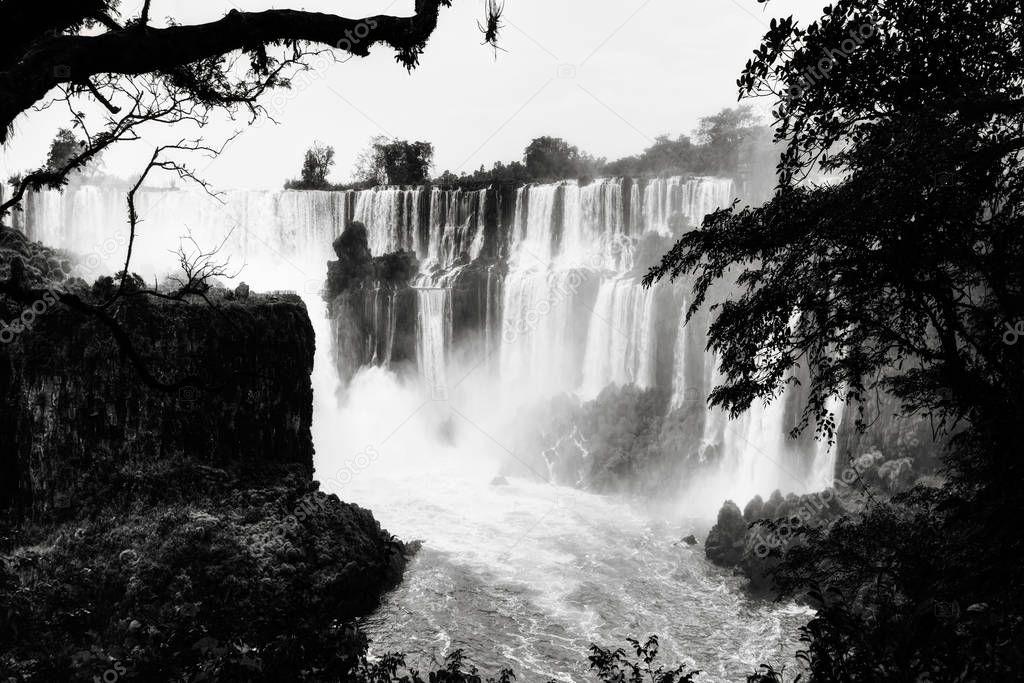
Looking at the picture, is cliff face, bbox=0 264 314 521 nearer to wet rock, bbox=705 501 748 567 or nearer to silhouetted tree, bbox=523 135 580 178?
wet rock, bbox=705 501 748 567

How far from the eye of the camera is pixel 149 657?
580 cm

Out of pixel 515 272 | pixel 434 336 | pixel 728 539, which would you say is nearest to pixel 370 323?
pixel 434 336

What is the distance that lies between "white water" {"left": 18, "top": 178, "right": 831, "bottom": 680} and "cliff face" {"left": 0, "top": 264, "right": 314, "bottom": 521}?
5.64 metres

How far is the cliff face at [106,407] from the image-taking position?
14742 millimetres

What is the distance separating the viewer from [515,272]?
115 feet

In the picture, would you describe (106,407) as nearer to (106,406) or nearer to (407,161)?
(106,406)

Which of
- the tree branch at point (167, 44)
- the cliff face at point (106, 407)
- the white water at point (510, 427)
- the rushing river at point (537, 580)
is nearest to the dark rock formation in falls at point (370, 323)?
the white water at point (510, 427)

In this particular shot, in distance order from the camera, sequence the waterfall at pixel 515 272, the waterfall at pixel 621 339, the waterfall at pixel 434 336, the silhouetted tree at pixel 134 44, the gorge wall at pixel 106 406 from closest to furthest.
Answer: the silhouetted tree at pixel 134 44
the gorge wall at pixel 106 406
the waterfall at pixel 515 272
the waterfall at pixel 621 339
the waterfall at pixel 434 336

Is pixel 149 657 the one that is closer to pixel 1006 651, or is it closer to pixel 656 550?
pixel 1006 651

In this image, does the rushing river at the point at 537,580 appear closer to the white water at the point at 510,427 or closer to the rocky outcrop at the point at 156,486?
the white water at the point at 510,427

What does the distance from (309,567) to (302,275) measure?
1023 inches

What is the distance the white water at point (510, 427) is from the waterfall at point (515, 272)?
94 mm

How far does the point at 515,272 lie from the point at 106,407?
22303mm

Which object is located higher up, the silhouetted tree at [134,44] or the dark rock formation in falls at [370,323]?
the silhouetted tree at [134,44]
